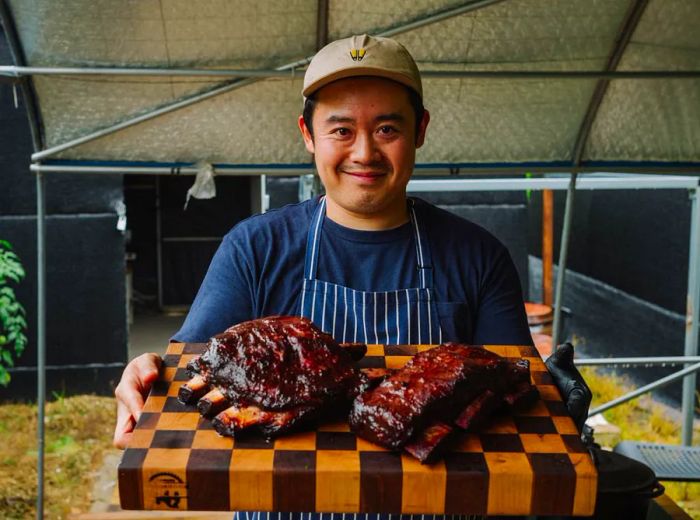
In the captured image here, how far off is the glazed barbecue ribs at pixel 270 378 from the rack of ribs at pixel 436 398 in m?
0.11

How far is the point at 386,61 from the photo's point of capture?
8.04 ft

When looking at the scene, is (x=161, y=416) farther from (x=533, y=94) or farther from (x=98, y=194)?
(x=98, y=194)

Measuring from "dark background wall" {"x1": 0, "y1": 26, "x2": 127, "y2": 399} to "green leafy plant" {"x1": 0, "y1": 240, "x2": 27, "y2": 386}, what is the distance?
0.44 feet

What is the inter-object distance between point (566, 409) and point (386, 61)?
4.08ft

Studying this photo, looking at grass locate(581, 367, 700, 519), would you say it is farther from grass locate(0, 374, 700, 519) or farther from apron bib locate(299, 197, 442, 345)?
apron bib locate(299, 197, 442, 345)

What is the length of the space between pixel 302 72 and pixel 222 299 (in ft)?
6.40

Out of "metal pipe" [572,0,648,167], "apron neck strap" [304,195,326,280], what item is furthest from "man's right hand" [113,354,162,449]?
"metal pipe" [572,0,648,167]

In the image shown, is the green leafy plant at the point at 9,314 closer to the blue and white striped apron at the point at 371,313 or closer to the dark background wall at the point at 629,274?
the dark background wall at the point at 629,274

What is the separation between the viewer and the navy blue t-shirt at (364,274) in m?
2.68

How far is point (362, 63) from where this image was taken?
243cm

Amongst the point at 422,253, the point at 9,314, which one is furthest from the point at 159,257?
the point at 422,253

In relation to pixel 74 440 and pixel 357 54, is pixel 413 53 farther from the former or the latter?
pixel 74 440

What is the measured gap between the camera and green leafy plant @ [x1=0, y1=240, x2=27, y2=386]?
9.02m

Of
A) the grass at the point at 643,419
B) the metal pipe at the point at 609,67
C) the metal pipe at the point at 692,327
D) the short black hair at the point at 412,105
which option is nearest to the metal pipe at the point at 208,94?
the metal pipe at the point at 609,67
